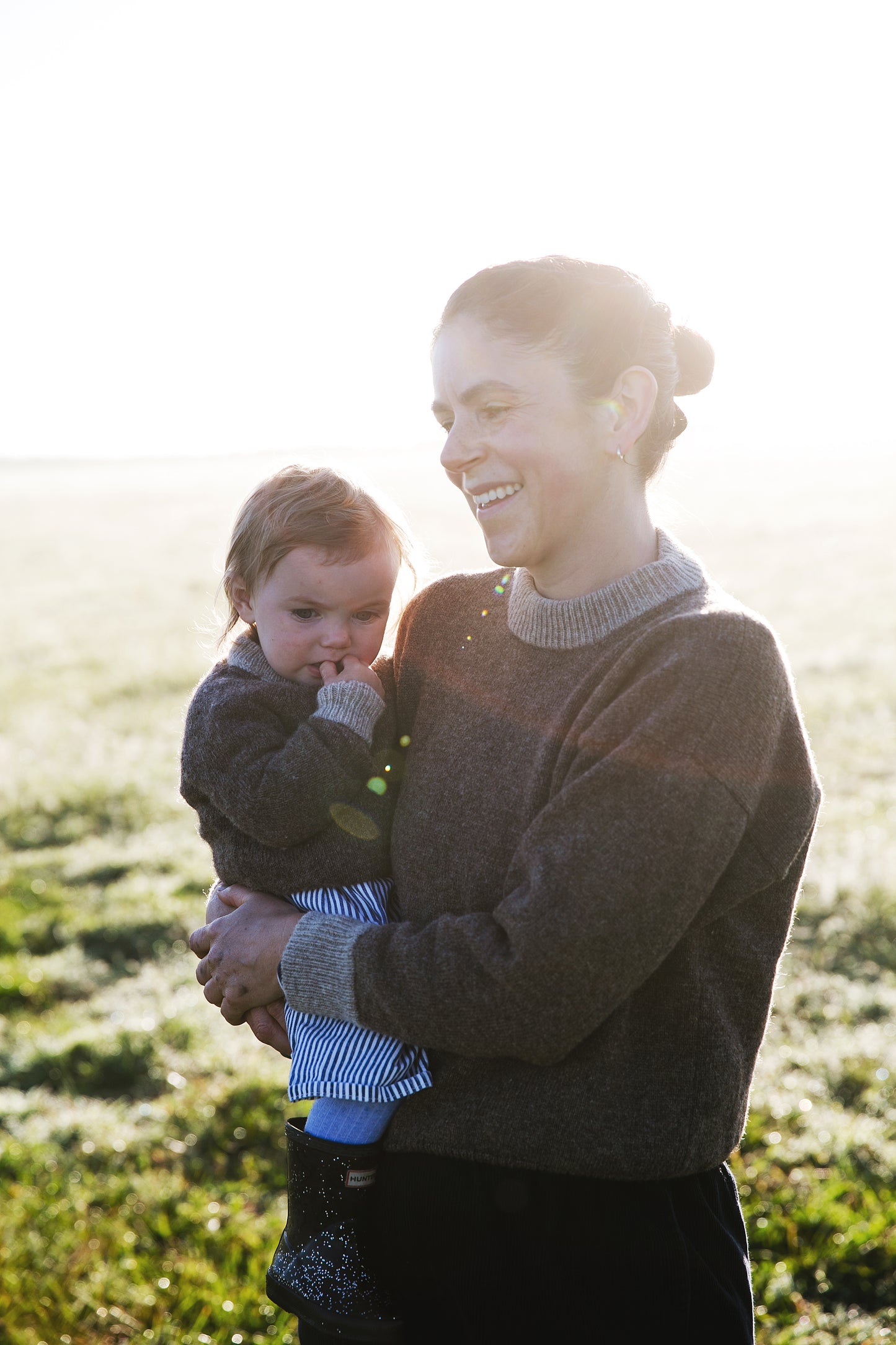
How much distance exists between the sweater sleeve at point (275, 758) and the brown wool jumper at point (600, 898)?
192 mm

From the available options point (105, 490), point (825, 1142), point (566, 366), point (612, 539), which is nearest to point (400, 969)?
point (612, 539)

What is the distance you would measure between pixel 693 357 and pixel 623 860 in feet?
3.62

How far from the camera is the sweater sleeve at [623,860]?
1674 mm

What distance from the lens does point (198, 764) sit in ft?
7.58

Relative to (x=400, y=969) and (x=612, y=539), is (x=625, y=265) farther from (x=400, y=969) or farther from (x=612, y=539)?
(x=400, y=969)

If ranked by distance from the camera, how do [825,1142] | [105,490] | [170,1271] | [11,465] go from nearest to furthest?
[170,1271] < [825,1142] < [105,490] < [11,465]

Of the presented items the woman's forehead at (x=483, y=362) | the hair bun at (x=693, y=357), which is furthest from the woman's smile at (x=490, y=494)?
the hair bun at (x=693, y=357)

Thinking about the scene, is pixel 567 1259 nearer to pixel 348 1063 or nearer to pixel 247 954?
pixel 348 1063

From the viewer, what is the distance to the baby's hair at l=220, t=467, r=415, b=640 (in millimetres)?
Answer: 2482

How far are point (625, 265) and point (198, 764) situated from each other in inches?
54.0

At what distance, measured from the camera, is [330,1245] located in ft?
6.73

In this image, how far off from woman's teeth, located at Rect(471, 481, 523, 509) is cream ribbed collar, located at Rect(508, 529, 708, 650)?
22 centimetres

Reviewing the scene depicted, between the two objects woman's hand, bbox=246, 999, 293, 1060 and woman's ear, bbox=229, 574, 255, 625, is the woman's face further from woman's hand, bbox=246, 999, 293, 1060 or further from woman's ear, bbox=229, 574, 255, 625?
woman's hand, bbox=246, 999, 293, 1060


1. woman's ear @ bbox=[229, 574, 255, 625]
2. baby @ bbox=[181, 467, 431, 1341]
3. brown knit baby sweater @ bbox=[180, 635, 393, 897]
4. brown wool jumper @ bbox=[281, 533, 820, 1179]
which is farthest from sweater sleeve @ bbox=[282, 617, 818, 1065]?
woman's ear @ bbox=[229, 574, 255, 625]
